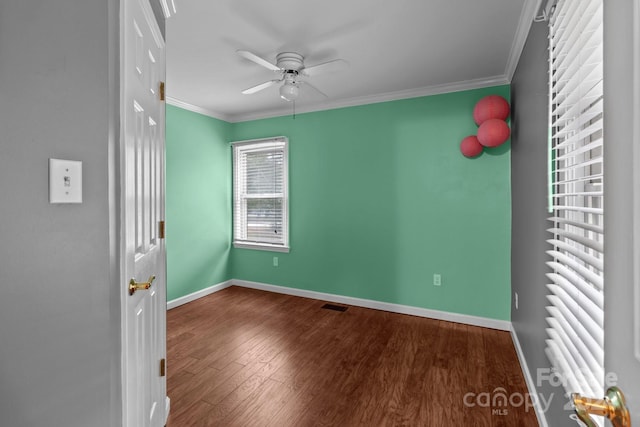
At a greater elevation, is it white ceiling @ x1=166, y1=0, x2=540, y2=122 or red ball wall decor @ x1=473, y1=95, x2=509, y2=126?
white ceiling @ x1=166, y1=0, x2=540, y2=122

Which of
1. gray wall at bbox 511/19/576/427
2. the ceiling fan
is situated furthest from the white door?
gray wall at bbox 511/19/576/427

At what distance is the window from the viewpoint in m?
4.44

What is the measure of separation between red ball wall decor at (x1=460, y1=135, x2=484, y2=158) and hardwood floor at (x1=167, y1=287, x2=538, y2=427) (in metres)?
1.81

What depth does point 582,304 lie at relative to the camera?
1033mm

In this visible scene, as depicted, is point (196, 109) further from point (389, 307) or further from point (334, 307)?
point (389, 307)

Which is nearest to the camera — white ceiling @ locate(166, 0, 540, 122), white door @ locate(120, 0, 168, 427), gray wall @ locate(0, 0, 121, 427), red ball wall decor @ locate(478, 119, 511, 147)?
gray wall @ locate(0, 0, 121, 427)

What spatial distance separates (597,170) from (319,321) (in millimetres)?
2774

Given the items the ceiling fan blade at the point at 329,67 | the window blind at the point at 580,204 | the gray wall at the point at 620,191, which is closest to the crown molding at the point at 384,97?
the ceiling fan blade at the point at 329,67

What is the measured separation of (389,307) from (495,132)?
221cm

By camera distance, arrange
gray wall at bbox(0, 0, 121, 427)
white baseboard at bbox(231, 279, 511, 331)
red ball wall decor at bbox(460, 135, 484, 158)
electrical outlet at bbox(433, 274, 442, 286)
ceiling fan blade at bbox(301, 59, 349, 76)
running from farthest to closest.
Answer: electrical outlet at bbox(433, 274, 442, 286) < white baseboard at bbox(231, 279, 511, 331) < red ball wall decor at bbox(460, 135, 484, 158) < ceiling fan blade at bbox(301, 59, 349, 76) < gray wall at bbox(0, 0, 121, 427)

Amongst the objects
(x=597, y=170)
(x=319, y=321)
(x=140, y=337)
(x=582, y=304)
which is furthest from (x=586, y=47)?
(x=319, y=321)

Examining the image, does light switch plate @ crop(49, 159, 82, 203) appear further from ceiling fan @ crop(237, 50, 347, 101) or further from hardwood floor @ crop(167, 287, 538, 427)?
ceiling fan @ crop(237, 50, 347, 101)

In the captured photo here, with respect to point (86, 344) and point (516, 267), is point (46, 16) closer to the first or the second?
point (86, 344)

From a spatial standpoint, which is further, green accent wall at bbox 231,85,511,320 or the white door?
green accent wall at bbox 231,85,511,320
